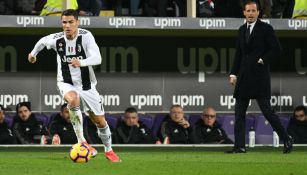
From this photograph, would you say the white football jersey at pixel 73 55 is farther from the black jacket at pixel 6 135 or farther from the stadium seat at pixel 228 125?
the stadium seat at pixel 228 125

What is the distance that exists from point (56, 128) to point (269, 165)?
18.9 feet

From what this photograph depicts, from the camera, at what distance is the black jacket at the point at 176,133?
1550 cm

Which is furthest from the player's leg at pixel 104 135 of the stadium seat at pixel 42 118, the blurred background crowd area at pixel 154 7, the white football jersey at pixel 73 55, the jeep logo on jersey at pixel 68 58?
the stadium seat at pixel 42 118

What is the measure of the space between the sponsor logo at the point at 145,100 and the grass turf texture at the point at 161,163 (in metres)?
3.34

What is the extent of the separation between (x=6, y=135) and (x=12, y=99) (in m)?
1.34

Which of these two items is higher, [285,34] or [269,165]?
[285,34]

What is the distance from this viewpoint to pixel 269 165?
10.4 metres

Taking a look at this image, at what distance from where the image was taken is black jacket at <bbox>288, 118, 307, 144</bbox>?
16.0 metres

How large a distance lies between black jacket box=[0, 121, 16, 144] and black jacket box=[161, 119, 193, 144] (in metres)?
2.39

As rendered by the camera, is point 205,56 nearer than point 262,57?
No

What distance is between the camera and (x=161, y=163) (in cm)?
1061

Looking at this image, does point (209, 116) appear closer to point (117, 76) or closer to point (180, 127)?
point (180, 127)

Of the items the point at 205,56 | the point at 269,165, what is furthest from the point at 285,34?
the point at 269,165

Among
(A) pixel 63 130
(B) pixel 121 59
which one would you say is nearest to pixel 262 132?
(B) pixel 121 59
